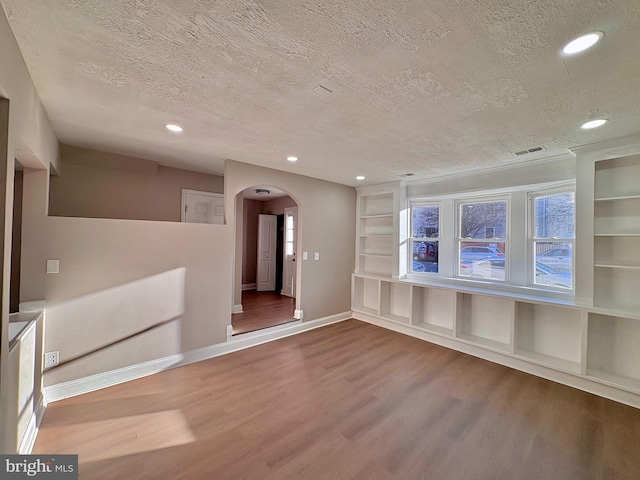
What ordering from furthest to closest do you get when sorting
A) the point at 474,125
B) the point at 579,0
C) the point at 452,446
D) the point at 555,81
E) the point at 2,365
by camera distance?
the point at 474,125
the point at 452,446
the point at 555,81
the point at 2,365
the point at 579,0

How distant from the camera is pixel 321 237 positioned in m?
4.60

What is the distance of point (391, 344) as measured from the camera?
3850 millimetres

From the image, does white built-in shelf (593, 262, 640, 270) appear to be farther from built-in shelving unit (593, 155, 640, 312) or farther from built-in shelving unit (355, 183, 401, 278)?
built-in shelving unit (355, 183, 401, 278)

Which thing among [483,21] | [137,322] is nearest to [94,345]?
[137,322]

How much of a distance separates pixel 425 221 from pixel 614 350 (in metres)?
2.64

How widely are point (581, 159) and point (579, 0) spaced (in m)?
2.44

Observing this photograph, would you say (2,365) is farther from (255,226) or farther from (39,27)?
(255,226)

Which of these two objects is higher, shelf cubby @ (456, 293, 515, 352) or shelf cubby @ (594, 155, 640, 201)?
shelf cubby @ (594, 155, 640, 201)

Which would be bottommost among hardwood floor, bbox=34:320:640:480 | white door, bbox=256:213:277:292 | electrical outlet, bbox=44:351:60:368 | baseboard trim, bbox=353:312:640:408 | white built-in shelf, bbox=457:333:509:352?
hardwood floor, bbox=34:320:640:480

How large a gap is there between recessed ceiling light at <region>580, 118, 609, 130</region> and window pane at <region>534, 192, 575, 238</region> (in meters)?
1.23

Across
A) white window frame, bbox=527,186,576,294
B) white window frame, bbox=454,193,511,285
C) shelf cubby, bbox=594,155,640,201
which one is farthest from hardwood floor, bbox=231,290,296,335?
shelf cubby, bbox=594,155,640,201

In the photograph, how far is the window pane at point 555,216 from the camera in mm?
3162

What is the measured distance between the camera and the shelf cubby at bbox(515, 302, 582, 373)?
3.01 meters

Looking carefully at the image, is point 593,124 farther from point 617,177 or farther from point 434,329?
point 434,329
